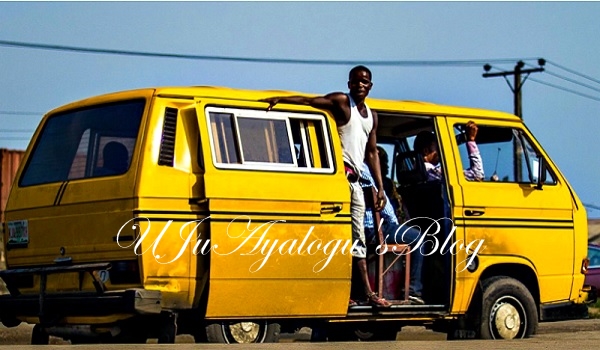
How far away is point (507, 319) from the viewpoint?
38.3ft

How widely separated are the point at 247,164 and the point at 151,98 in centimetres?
91

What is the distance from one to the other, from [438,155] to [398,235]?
0.88m

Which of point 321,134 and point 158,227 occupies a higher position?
point 321,134

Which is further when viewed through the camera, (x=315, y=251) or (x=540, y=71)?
(x=540, y=71)

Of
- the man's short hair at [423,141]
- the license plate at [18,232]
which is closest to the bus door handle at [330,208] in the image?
the man's short hair at [423,141]

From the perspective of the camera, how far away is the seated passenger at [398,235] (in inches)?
431

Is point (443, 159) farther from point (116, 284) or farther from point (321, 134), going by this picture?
point (116, 284)

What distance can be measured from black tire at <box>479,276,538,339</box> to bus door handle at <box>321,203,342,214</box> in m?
1.99

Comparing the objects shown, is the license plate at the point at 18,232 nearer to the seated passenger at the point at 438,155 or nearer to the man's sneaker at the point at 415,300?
the man's sneaker at the point at 415,300

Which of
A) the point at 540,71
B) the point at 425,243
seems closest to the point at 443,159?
the point at 425,243

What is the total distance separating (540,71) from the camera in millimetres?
41594

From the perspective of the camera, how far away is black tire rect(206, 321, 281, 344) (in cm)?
1024

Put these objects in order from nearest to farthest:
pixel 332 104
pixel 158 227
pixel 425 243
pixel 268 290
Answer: pixel 158 227 → pixel 268 290 → pixel 332 104 → pixel 425 243

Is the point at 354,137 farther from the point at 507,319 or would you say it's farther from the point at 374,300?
the point at 507,319
